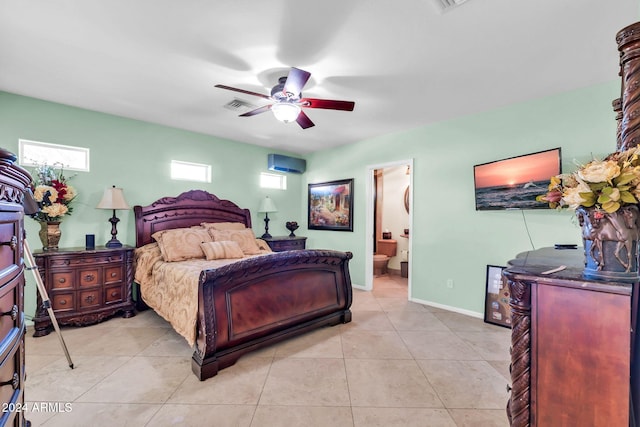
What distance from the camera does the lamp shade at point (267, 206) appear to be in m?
5.02

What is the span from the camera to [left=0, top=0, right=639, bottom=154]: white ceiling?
1807mm

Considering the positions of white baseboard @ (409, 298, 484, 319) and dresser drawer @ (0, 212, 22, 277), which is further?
white baseboard @ (409, 298, 484, 319)

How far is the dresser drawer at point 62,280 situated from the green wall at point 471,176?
3998mm

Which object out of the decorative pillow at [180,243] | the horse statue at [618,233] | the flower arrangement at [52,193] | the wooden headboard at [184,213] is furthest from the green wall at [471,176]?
the flower arrangement at [52,193]

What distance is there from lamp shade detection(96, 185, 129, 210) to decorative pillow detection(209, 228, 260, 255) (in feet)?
3.74

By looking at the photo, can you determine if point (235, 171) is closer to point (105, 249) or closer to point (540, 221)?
point (105, 249)

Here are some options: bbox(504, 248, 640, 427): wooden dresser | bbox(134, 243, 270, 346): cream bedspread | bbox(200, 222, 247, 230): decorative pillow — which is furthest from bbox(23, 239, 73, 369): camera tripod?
bbox(504, 248, 640, 427): wooden dresser

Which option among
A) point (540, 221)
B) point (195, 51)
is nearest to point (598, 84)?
point (540, 221)

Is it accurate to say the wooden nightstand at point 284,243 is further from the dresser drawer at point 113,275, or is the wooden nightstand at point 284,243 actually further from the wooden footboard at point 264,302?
the dresser drawer at point 113,275

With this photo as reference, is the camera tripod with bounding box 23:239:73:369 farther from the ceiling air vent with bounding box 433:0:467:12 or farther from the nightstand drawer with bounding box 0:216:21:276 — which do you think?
the ceiling air vent with bounding box 433:0:467:12

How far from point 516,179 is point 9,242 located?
403 centimetres

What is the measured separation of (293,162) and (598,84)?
4.36 metres

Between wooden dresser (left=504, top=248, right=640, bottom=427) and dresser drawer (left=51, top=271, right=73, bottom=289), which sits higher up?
wooden dresser (left=504, top=248, right=640, bottom=427)

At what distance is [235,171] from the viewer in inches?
195
